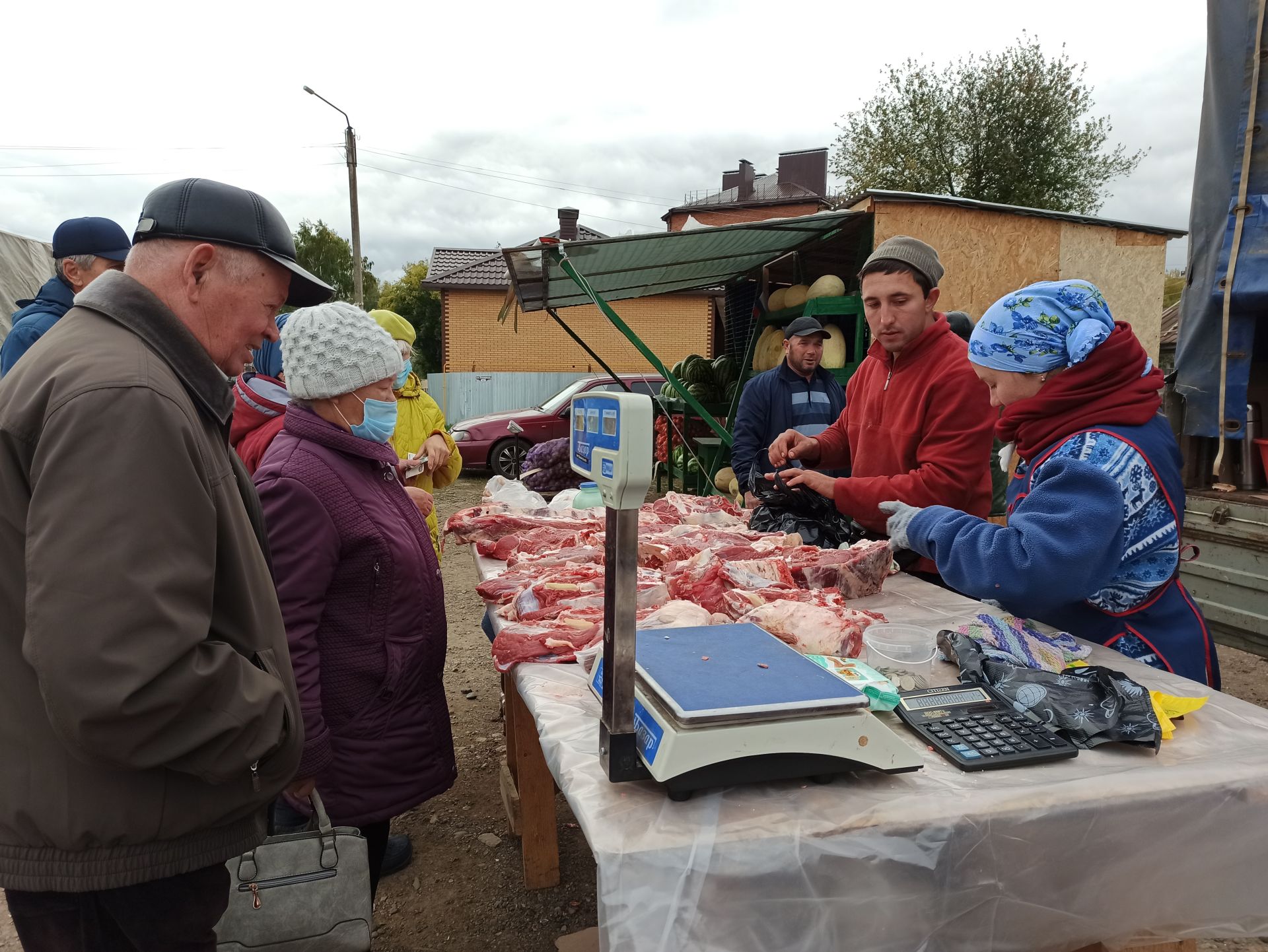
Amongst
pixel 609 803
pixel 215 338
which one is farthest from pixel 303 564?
pixel 609 803

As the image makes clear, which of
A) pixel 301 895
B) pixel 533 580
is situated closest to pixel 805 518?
pixel 533 580

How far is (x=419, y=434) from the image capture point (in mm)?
4766

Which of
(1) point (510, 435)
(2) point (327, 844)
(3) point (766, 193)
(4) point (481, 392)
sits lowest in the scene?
(1) point (510, 435)

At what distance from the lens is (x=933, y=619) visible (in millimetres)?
2410

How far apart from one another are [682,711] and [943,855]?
0.51 meters

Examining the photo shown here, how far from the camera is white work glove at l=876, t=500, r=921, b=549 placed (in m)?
2.32

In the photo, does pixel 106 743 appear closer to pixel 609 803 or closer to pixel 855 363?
pixel 609 803

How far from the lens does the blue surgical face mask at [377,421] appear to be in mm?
2492

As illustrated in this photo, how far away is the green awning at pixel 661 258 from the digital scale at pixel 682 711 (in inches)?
220

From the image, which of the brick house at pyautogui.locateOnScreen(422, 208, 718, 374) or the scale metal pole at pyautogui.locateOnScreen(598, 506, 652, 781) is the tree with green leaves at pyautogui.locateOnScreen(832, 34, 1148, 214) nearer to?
the brick house at pyautogui.locateOnScreen(422, 208, 718, 374)

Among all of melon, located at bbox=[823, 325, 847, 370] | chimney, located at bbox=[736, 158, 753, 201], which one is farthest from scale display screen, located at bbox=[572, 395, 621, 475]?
chimney, located at bbox=[736, 158, 753, 201]

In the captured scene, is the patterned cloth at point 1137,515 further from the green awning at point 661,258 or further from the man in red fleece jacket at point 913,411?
the green awning at point 661,258

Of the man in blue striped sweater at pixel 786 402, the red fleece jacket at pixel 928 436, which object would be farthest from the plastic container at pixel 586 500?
the man in blue striped sweater at pixel 786 402

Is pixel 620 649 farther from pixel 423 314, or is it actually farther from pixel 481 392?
pixel 423 314
